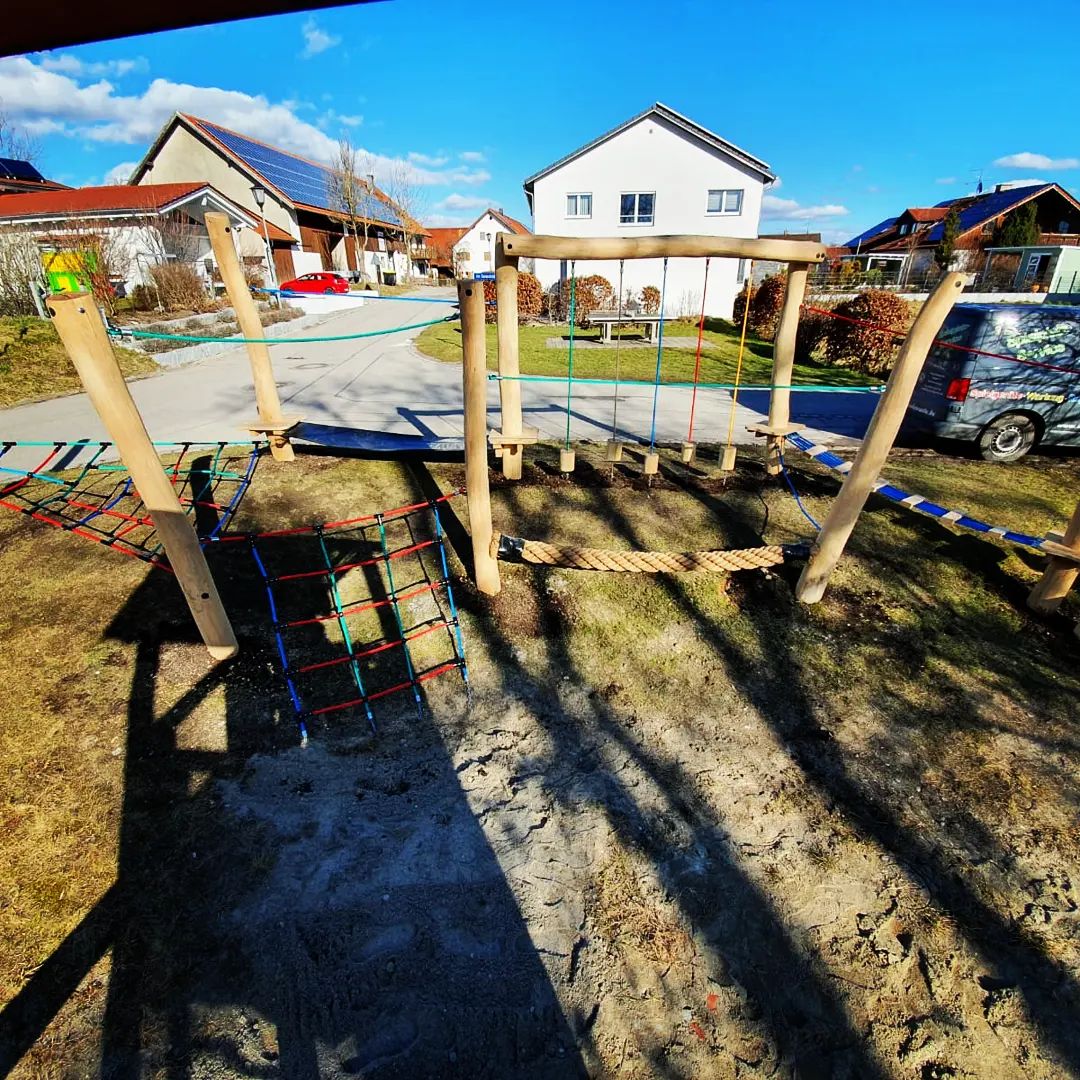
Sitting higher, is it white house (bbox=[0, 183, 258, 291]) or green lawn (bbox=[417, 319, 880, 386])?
white house (bbox=[0, 183, 258, 291])

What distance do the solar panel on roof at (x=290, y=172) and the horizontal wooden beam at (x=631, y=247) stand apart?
34.2 metres

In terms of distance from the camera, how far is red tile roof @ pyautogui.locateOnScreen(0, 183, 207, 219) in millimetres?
21375

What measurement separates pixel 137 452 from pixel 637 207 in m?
24.3

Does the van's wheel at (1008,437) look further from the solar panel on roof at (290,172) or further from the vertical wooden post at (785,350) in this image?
the solar panel on roof at (290,172)

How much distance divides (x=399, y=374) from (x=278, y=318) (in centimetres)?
888

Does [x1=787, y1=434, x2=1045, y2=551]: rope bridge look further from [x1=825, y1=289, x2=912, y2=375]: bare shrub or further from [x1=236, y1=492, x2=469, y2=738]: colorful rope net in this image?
[x1=825, y1=289, x2=912, y2=375]: bare shrub

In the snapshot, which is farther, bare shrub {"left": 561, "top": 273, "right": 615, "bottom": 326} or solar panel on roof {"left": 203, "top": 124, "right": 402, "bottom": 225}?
solar panel on roof {"left": 203, "top": 124, "right": 402, "bottom": 225}

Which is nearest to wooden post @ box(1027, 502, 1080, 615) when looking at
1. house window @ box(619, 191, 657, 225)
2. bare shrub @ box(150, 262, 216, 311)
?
bare shrub @ box(150, 262, 216, 311)

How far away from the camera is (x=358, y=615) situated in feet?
14.2

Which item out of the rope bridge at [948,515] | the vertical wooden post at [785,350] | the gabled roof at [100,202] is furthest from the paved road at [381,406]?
the gabled roof at [100,202]

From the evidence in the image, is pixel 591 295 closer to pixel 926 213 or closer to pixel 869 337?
pixel 869 337

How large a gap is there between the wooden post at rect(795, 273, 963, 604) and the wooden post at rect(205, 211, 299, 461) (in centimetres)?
521

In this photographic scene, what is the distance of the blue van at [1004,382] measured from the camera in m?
7.21

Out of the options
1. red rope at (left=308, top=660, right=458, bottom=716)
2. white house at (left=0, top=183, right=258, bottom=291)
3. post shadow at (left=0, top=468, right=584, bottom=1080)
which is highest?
white house at (left=0, top=183, right=258, bottom=291)
